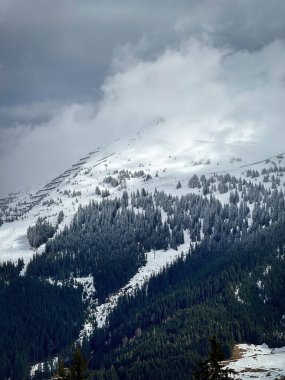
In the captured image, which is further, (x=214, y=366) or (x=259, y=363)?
(x=259, y=363)

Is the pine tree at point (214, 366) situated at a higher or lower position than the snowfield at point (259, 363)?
higher

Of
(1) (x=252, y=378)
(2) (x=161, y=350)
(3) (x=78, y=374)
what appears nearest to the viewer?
(3) (x=78, y=374)

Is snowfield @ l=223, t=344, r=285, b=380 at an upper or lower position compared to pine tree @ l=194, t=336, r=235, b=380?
lower

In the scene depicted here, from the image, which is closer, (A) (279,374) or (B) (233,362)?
A: (A) (279,374)

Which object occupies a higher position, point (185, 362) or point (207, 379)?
point (207, 379)

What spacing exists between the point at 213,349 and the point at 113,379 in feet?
484

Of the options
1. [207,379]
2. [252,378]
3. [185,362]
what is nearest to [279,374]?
[252,378]

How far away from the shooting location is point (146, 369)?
603 feet

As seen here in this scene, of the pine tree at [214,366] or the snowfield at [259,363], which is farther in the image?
the snowfield at [259,363]

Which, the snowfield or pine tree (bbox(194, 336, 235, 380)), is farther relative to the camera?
the snowfield

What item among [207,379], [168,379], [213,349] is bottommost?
[168,379]

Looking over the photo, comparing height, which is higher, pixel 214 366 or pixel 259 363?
pixel 214 366

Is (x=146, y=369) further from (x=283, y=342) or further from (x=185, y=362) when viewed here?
(x=283, y=342)

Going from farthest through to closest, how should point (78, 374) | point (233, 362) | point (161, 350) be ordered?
point (161, 350) < point (233, 362) < point (78, 374)
